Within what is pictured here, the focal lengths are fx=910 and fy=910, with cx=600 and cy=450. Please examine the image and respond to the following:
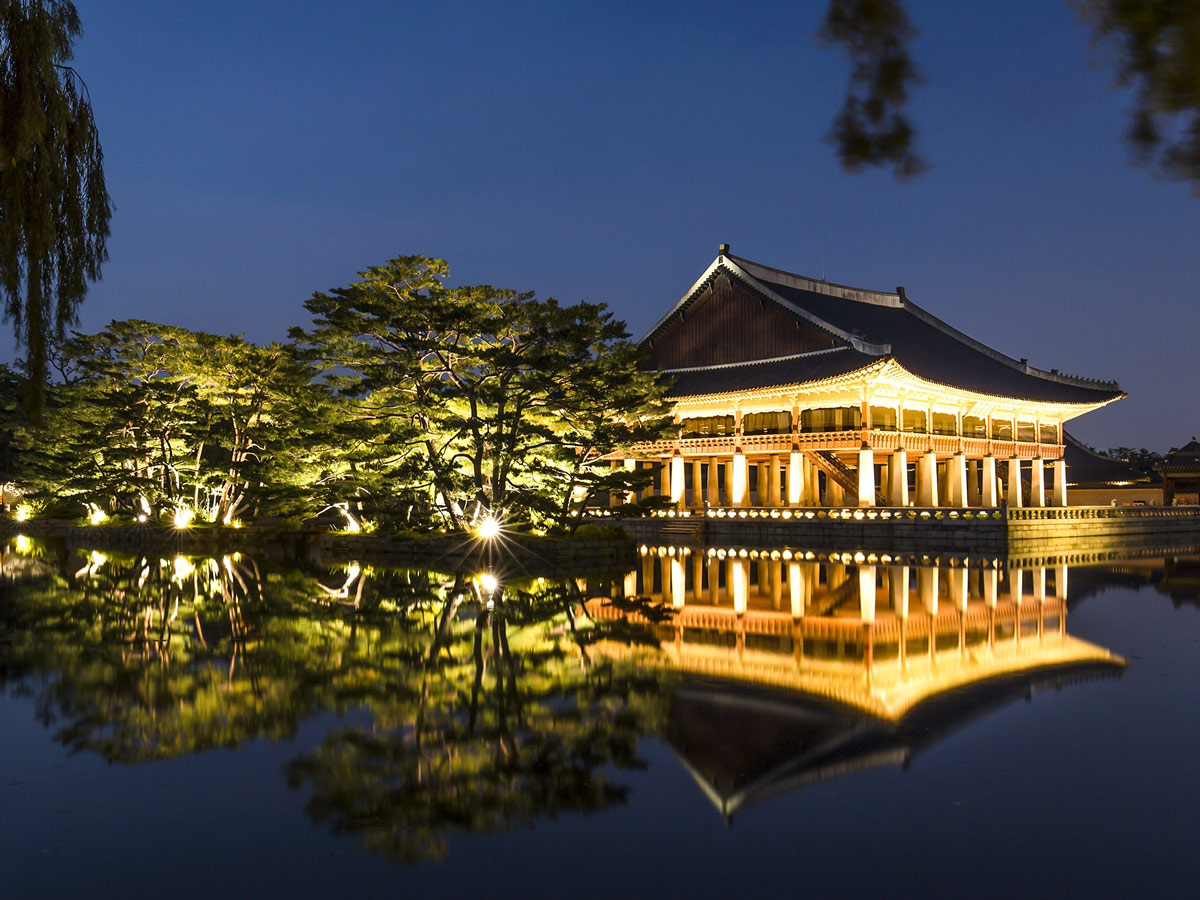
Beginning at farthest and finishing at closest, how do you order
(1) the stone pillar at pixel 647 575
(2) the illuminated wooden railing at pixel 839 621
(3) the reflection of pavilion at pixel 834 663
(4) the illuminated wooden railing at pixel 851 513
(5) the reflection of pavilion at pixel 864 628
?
(4) the illuminated wooden railing at pixel 851 513 < (1) the stone pillar at pixel 647 575 < (2) the illuminated wooden railing at pixel 839 621 < (5) the reflection of pavilion at pixel 864 628 < (3) the reflection of pavilion at pixel 834 663

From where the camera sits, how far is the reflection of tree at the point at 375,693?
20.1 ft

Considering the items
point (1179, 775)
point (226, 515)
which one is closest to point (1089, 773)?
point (1179, 775)

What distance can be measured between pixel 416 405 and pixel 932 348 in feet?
107

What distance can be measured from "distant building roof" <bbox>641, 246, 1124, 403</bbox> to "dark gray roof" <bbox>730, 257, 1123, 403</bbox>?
0.07m

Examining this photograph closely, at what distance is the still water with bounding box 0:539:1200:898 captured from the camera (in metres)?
5.01

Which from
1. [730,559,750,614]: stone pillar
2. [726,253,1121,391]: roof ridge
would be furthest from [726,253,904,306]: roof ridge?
[730,559,750,614]: stone pillar

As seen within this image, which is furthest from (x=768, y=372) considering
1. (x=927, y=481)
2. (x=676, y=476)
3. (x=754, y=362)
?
(x=927, y=481)

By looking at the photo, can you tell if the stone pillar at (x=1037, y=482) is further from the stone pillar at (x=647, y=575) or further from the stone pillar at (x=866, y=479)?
the stone pillar at (x=647, y=575)

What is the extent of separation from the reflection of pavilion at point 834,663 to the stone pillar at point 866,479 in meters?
14.6

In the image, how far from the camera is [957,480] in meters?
41.9

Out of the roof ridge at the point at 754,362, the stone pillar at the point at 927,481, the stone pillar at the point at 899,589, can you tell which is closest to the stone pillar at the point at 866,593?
the stone pillar at the point at 899,589

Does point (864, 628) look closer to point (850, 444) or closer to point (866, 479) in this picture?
point (866, 479)

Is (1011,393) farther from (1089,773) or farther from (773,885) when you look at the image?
(773,885)

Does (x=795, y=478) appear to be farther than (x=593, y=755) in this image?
Yes
